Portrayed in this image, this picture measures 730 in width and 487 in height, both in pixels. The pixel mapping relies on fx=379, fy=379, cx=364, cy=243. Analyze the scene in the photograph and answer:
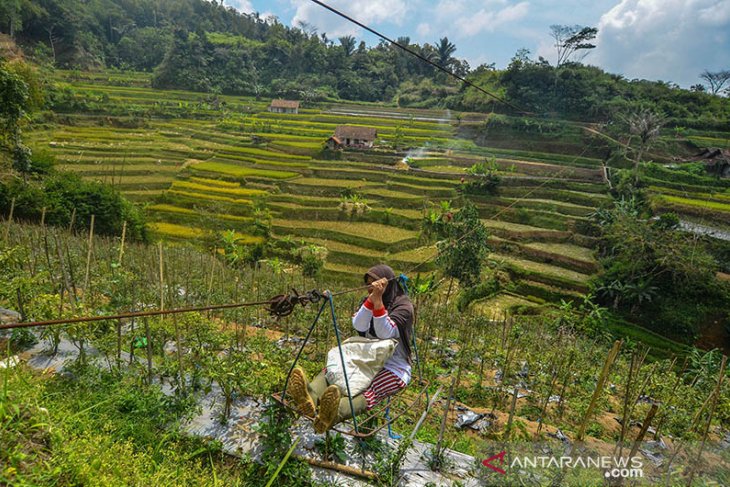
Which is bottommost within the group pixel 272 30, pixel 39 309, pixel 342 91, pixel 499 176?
pixel 39 309

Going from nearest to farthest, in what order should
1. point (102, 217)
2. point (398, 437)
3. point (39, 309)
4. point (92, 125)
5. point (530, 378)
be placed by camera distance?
point (398, 437), point (39, 309), point (530, 378), point (102, 217), point (92, 125)

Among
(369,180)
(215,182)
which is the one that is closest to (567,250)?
(369,180)

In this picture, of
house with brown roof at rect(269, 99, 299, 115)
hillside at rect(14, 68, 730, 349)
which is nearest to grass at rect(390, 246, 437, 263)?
hillside at rect(14, 68, 730, 349)

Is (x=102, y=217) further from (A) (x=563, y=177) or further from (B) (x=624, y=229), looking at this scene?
(A) (x=563, y=177)

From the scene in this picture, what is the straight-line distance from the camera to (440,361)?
22.0 ft

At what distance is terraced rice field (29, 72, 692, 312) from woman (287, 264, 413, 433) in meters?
9.34

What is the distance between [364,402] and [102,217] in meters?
14.8

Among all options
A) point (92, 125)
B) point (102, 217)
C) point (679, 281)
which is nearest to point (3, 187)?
point (102, 217)

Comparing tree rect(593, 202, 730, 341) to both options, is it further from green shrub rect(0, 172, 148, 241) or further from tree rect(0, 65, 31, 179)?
tree rect(0, 65, 31, 179)

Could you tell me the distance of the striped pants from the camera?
299 centimetres

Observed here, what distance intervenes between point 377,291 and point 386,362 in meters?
0.71

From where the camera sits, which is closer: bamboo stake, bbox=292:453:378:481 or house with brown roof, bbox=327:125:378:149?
bamboo stake, bbox=292:453:378:481

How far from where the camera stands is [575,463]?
2.80 m

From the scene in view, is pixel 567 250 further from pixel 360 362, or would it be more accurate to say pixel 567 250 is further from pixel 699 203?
pixel 360 362
